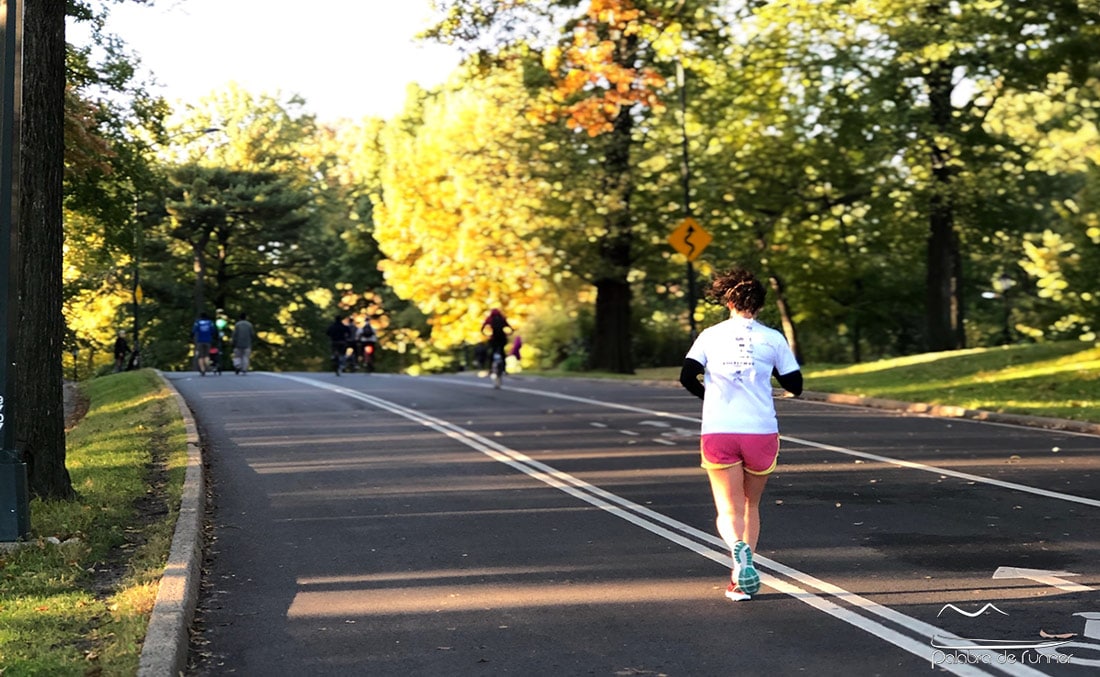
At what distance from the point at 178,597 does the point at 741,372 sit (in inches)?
131

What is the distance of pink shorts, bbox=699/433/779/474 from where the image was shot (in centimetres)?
745

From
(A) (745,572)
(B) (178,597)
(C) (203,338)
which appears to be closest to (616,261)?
(C) (203,338)

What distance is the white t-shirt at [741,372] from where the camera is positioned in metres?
7.46

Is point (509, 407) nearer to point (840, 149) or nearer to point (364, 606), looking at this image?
point (364, 606)

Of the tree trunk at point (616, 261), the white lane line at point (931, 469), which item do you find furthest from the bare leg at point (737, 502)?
the tree trunk at point (616, 261)

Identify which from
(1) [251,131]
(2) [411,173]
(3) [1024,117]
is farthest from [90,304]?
(3) [1024,117]

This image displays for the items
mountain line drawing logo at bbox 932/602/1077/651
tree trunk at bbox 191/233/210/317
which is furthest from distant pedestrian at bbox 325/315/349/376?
mountain line drawing logo at bbox 932/602/1077/651

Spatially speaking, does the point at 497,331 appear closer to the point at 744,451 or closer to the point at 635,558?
the point at 635,558

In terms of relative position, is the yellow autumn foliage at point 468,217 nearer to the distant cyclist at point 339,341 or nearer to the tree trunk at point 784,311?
the distant cyclist at point 339,341

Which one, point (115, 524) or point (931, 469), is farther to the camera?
point (931, 469)

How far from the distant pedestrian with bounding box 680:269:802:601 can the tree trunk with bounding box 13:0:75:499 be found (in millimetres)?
5434

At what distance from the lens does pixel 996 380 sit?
24.8 meters

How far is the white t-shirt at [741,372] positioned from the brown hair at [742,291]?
8cm

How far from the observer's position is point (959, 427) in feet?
59.2
